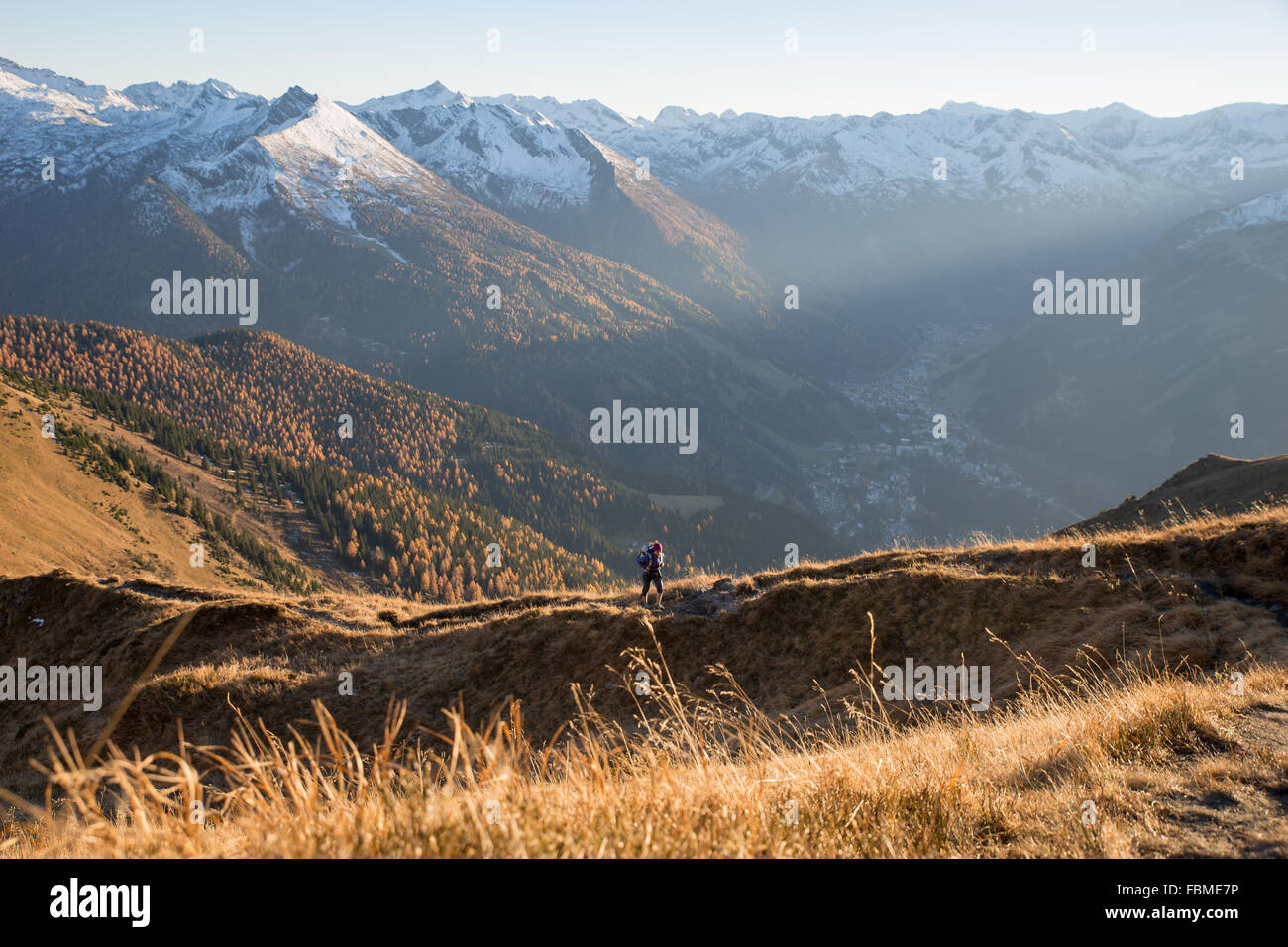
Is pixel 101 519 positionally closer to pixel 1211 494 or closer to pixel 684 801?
pixel 684 801

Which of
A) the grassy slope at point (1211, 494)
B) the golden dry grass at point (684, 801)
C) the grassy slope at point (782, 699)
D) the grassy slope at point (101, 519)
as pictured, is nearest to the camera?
the golden dry grass at point (684, 801)

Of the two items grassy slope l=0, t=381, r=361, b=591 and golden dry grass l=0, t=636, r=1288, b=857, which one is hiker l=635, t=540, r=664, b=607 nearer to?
golden dry grass l=0, t=636, r=1288, b=857

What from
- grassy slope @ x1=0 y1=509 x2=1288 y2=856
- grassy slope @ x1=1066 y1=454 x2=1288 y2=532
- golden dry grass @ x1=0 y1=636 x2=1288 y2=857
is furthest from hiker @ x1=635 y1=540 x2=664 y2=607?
grassy slope @ x1=1066 y1=454 x2=1288 y2=532

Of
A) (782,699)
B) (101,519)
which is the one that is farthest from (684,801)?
(101,519)

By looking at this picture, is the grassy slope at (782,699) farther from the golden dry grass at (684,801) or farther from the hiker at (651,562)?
the hiker at (651,562)

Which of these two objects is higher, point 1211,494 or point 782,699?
point 1211,494

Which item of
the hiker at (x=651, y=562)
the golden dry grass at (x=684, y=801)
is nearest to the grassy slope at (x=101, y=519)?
the hiker at (x=651, y=562)

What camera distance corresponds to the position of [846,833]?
3.47m

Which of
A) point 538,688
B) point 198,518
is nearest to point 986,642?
point 538,688

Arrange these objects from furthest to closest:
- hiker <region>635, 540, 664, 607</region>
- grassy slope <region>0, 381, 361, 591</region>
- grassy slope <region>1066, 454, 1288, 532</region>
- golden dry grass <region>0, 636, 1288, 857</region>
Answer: grassy slope <region>0, 381, 361, 591</region> < grassy slope <region>1066, 454, 1288, 532</region> < hiker <region>635, 540, 664, 607</region> < golden dry grass <region>0, 636, 1288, 857</region>

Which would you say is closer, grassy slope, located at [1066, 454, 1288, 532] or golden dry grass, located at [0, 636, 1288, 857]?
golden dry grass, located at [0, 636, 1288, 857]

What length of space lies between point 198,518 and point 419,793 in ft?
Answer: 515

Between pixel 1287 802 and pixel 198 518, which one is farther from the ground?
pixel 1287 802
